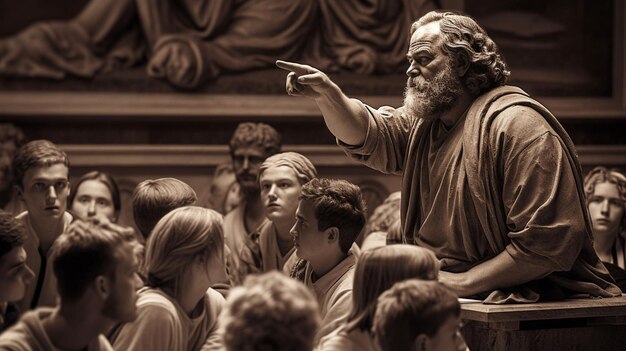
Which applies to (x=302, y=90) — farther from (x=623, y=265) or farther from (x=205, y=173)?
(x=205, y=173)

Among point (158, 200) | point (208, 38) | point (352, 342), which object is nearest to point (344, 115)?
point (158, 200)

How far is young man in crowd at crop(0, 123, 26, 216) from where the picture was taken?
8.30m

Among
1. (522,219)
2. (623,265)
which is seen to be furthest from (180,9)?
(522,219)

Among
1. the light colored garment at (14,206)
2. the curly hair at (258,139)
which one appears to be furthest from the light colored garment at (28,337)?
the curly hair at (258,139)

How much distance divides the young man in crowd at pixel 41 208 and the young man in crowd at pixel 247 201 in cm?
110

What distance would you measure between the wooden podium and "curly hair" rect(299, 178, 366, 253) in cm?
64

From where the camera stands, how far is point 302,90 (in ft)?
17.1

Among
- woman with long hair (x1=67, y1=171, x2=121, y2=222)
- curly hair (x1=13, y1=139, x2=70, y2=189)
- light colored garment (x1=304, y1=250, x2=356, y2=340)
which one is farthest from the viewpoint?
woman with long hair (x1=67, y1=171, x2=121, y2=222)

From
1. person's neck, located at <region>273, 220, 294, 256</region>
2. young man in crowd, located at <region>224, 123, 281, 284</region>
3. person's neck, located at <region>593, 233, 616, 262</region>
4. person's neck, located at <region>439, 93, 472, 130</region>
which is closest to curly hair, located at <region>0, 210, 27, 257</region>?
person's neck, located at <region>439, 93, 472, 130</region>

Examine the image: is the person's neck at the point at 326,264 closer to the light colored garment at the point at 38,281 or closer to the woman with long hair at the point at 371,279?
the woman with long hair at the point at 371,279

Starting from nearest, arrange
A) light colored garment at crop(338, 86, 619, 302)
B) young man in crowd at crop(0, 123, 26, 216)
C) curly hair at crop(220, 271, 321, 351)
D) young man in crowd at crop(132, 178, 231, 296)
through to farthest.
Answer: curly hair at crop(220, 271, 321, 351)
light colored garment at crop(338, 86, 619, 302)
young man in crowd at crop(132, 178, 231, 296)
young man in crowd at crop(0, 123, 26, 216)

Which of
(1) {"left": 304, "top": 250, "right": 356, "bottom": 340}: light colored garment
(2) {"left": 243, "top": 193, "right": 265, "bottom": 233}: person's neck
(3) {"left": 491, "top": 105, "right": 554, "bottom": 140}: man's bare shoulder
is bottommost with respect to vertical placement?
(2) {"left": 243, "top": 193, "right": 265, "bottom": 233}: person's neck

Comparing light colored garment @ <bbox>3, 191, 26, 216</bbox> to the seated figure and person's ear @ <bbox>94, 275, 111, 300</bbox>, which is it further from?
person's ear @ <bbox>94, 275, 111, 300</bbox>

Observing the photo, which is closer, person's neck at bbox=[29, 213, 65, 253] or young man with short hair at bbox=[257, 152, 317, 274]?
person's neck at bbox=[29, 213, 65, 253]
